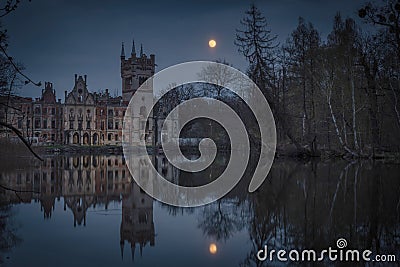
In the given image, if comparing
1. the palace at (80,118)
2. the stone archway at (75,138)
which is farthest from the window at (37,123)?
the stone archway at (75,138)

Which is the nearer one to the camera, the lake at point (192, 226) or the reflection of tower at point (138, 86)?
the lake at point (192, 226)

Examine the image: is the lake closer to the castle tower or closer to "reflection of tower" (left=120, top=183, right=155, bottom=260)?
"reflection of tower" (left=120, top=183, right=155, bottom=260)

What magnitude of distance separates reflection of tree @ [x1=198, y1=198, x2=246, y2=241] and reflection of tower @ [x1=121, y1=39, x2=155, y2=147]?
73549mm

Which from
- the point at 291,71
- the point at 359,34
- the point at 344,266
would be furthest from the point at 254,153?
the point at 344,266

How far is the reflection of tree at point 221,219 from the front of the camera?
8383 mm

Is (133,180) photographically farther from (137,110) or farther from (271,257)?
(137,110)

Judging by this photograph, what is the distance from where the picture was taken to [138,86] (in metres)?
90.9

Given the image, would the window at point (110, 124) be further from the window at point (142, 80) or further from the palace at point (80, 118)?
the window at point (142, 80)

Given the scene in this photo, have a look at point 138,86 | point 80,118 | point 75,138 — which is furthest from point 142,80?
point 75,138

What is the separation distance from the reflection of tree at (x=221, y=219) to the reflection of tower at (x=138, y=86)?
73.5 meters

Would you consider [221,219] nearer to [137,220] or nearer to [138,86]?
[137,220]

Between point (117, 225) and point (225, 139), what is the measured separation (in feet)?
126

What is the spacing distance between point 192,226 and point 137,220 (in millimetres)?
1300

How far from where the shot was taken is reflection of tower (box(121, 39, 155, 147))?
8625 centimetres
